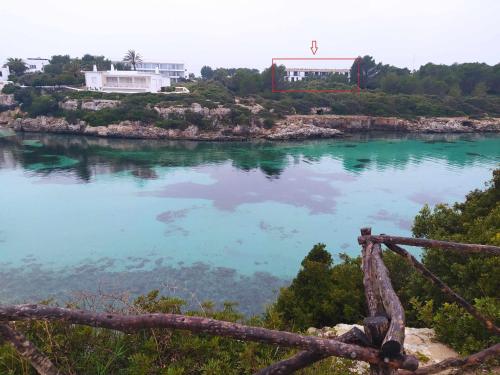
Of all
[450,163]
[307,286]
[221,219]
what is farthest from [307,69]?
[307,286]

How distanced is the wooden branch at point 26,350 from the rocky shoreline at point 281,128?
194 feet

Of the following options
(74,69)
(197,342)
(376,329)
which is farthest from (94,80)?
(376,329)

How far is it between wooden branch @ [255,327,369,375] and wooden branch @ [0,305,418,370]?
0.35 ft

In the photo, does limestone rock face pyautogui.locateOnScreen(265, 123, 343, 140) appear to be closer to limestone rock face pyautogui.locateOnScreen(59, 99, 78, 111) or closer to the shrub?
limestone rock face pyautogui.locateOnScreen(59, 99, 78, 111)

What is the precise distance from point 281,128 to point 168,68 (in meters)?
71.9

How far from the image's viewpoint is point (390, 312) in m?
2.09

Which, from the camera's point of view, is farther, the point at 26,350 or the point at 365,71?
the point at 365,71

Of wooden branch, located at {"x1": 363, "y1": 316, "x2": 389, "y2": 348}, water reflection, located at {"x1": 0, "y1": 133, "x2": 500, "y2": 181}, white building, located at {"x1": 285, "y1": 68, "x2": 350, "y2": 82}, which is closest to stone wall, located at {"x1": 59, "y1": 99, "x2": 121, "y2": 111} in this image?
water reflection, located at {"x1": 0, "y1": 133, "x2": 500, "y2": 181}

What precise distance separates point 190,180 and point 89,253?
54.3 feet

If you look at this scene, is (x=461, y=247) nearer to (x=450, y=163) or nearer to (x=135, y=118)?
(x=450, y=163)

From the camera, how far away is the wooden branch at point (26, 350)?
189 cm

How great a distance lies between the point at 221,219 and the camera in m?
25.8

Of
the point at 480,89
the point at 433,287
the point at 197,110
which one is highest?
the point at 480,89

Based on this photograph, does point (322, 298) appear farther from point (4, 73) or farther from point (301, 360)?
point (4, 73)
